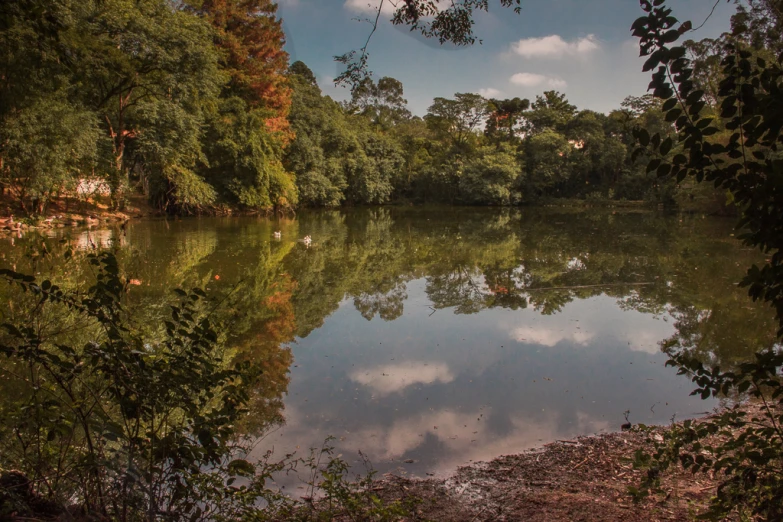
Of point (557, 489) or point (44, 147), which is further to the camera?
point (44, 147)

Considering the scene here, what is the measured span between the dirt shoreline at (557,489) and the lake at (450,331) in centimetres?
24

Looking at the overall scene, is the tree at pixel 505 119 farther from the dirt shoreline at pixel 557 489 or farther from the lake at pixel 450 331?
the dirt shoreline at pixel 557 489

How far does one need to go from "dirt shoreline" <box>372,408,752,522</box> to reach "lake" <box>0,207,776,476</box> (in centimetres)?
24

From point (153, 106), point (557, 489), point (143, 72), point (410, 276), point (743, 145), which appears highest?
point (143, 72)

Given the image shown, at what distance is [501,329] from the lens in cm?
749

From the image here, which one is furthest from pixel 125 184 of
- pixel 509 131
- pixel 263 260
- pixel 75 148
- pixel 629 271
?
pixel 509 131

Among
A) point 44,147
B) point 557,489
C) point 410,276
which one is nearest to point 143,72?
point 44,147

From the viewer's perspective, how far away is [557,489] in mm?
3412

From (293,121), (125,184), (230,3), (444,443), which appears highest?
(230,3)

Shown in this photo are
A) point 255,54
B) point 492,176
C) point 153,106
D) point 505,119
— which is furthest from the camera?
point 505,119

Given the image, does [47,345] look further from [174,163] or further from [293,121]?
[293,121]

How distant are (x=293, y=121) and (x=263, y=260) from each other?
69.5 feet

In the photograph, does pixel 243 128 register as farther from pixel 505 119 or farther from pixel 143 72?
pixel 505 119

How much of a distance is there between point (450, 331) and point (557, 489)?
13.3ft
